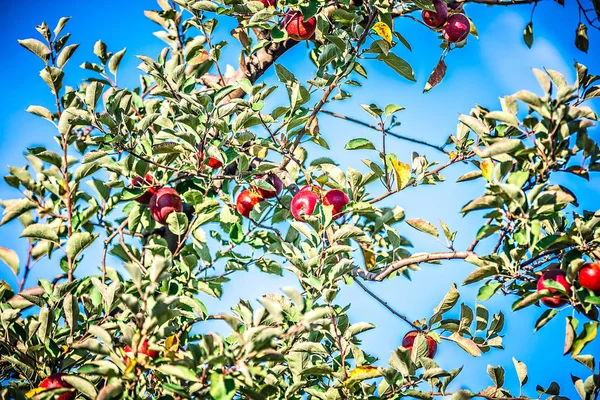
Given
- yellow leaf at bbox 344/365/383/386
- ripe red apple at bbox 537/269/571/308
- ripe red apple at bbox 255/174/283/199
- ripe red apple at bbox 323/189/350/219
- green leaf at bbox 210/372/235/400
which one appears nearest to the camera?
green leaf at bbox 210/372/235/400

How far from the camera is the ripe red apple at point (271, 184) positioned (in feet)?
8.86

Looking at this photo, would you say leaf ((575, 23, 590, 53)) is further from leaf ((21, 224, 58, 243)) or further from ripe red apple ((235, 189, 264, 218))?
leaf ((21, 224, 58, 243))

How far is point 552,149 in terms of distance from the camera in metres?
1.85

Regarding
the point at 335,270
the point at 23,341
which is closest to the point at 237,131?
the point at 335,270

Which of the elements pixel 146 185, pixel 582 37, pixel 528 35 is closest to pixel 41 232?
pixel 146 185

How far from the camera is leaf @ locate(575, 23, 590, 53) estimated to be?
104 inches

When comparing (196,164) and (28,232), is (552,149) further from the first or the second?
(28,232)

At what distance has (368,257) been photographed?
107 inches

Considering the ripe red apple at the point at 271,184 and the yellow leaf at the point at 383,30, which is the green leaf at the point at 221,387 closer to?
the ripe red apple at the point at 271,184

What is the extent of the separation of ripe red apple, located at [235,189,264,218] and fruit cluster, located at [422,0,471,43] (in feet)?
3.90

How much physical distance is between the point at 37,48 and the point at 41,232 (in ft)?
2.54

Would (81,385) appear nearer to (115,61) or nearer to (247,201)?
(247,201)

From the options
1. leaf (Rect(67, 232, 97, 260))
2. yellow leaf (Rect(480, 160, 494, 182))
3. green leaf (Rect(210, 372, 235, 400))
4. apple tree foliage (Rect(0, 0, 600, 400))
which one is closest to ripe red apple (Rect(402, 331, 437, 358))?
apple tree foliage (Rect(0, 0, 600, 400))

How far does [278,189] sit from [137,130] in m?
A: 0.78
